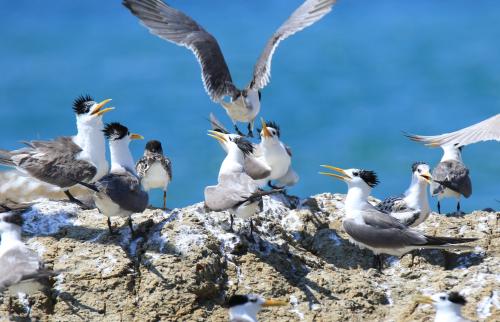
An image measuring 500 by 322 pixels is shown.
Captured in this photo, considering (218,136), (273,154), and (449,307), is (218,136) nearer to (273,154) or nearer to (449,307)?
(273,154)

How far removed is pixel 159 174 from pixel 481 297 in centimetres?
388

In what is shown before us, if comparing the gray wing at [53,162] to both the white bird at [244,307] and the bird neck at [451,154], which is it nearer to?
the white bird at [244,307]

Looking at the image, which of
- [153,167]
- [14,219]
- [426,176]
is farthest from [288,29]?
[14,219]

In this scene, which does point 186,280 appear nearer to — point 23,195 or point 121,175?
point 121,175

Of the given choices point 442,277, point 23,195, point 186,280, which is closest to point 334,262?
point 442,277

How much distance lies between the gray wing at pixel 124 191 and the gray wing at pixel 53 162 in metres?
0.42

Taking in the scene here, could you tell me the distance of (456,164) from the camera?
11.3 meters

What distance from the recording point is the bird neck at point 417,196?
31.4ft

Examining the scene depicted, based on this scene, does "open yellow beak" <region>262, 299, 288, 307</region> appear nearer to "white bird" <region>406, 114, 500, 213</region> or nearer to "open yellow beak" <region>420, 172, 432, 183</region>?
"open yellow beak" <region>420, 172, 432, 183</region>

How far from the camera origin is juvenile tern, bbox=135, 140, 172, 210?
34.2 ft

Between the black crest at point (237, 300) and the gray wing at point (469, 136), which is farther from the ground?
the gray wing at point (469, 136)

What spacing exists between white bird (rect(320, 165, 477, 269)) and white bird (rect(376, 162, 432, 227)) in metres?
0.45

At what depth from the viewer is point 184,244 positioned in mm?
8273

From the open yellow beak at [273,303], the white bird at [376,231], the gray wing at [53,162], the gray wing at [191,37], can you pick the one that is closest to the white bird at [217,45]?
the gray wing at [191,37]
